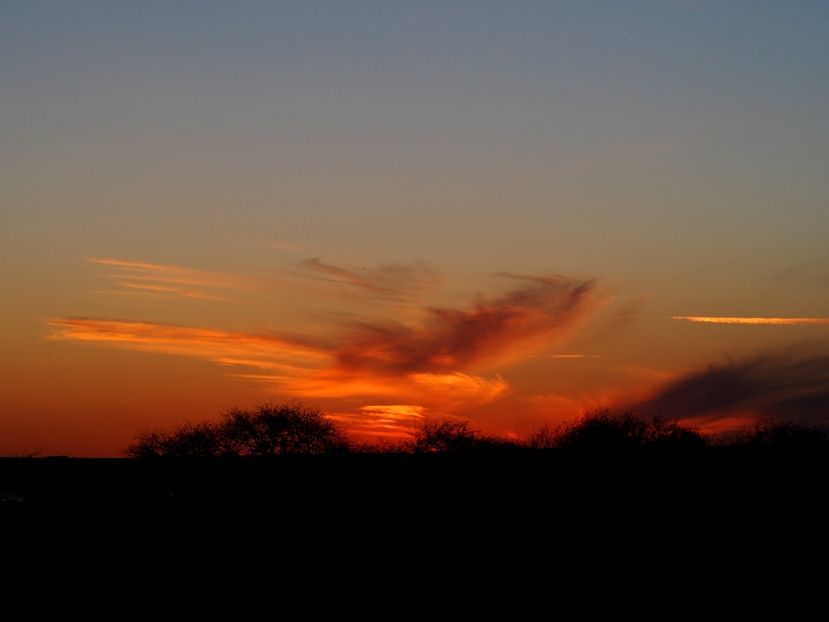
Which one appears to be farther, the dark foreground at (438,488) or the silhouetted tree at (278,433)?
the silhouetted tree at (278,433)

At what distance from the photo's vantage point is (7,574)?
25.6m

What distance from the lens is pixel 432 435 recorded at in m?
87.6

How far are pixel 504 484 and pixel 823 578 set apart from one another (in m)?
16.7

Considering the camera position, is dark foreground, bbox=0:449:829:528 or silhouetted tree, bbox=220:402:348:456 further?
silhouetted tree, bbox=220:402:348:456

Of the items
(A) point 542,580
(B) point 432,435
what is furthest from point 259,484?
(B) point 432,435

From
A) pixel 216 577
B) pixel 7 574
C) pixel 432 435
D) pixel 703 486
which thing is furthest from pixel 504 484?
pixel 432 435

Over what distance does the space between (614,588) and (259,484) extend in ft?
68.4

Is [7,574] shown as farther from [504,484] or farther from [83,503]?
[504,484]

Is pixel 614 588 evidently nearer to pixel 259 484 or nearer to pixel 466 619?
pixel 466 619

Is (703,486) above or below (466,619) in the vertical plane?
above

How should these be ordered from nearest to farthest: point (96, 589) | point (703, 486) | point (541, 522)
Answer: point (96, 589) → point (541, 522) → point (703, 486)

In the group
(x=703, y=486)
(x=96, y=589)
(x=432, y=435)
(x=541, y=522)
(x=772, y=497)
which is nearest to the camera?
(x=96, y=589)

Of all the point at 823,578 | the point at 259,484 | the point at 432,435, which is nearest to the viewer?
the point at 823,578

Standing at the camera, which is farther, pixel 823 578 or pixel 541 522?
pixel 541 522
